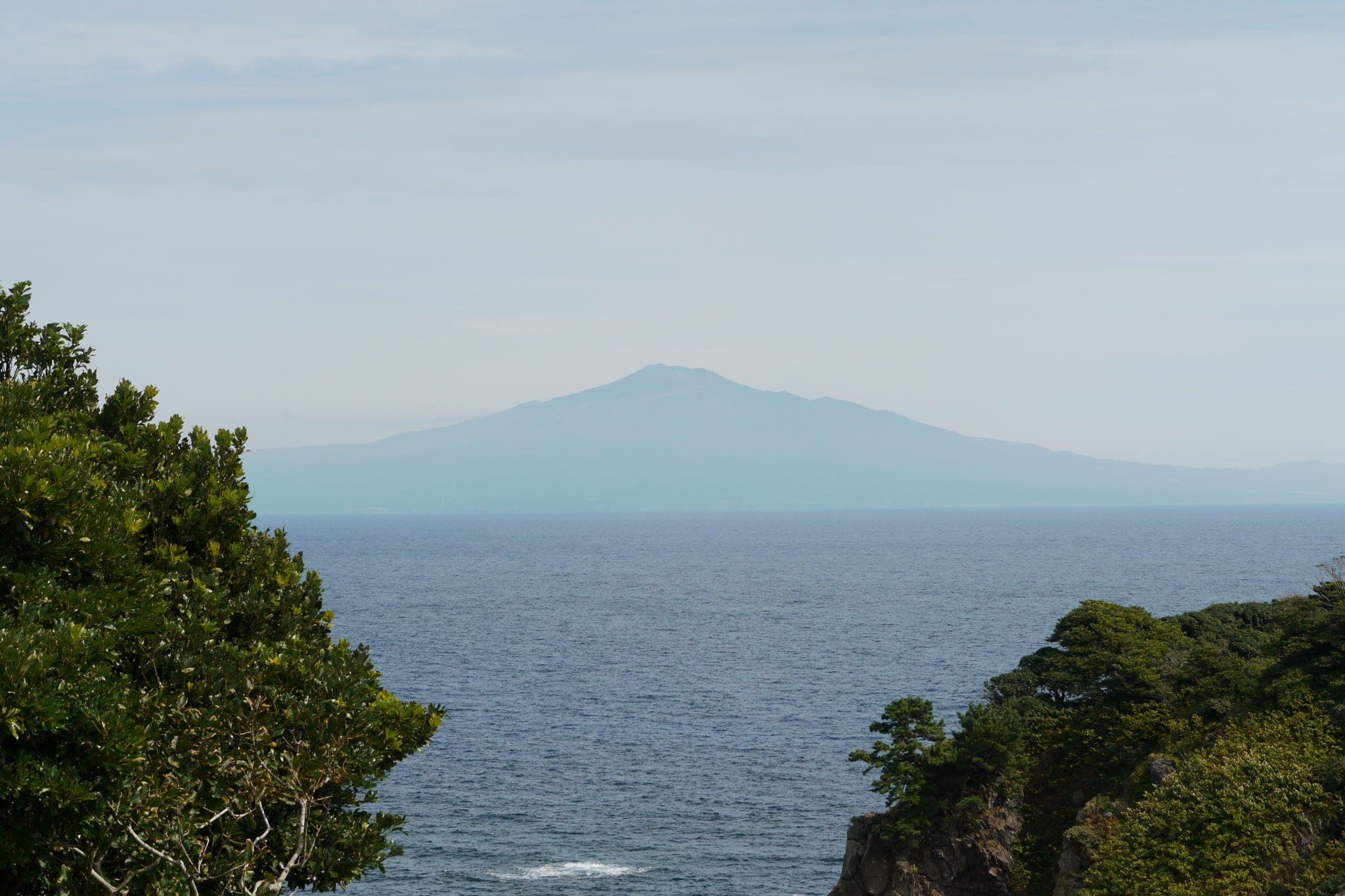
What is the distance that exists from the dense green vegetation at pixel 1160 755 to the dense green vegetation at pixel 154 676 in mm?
34964

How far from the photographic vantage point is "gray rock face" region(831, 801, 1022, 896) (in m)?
54.4

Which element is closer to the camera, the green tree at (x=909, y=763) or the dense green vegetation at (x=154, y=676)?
the dense green vegetation at (x=154, y=676)

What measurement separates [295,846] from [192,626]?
449 centimetres

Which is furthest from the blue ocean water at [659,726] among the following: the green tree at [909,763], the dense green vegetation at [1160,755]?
the dense green vegetation at [1160,755]

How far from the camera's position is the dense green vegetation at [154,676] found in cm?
1407

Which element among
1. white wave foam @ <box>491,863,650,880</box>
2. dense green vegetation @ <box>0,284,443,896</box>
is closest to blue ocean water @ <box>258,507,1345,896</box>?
white wave foam @ <box>491,863,650,880</box>

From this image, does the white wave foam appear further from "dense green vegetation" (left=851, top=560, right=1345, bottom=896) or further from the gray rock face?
"dense green vegetation" (left=851, top=560, right=1345, bottom=896)

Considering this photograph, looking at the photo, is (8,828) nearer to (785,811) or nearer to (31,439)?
(31,439)

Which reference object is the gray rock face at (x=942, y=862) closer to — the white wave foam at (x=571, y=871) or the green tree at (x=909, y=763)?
the green tree at (x=909, y=763)

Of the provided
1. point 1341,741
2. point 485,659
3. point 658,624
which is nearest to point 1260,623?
point 1341,741

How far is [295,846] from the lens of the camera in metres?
18.6

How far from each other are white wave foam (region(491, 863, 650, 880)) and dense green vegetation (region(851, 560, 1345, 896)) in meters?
17.7

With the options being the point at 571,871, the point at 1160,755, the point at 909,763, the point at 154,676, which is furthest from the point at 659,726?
the point at 154,676

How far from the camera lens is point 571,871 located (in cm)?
6531
